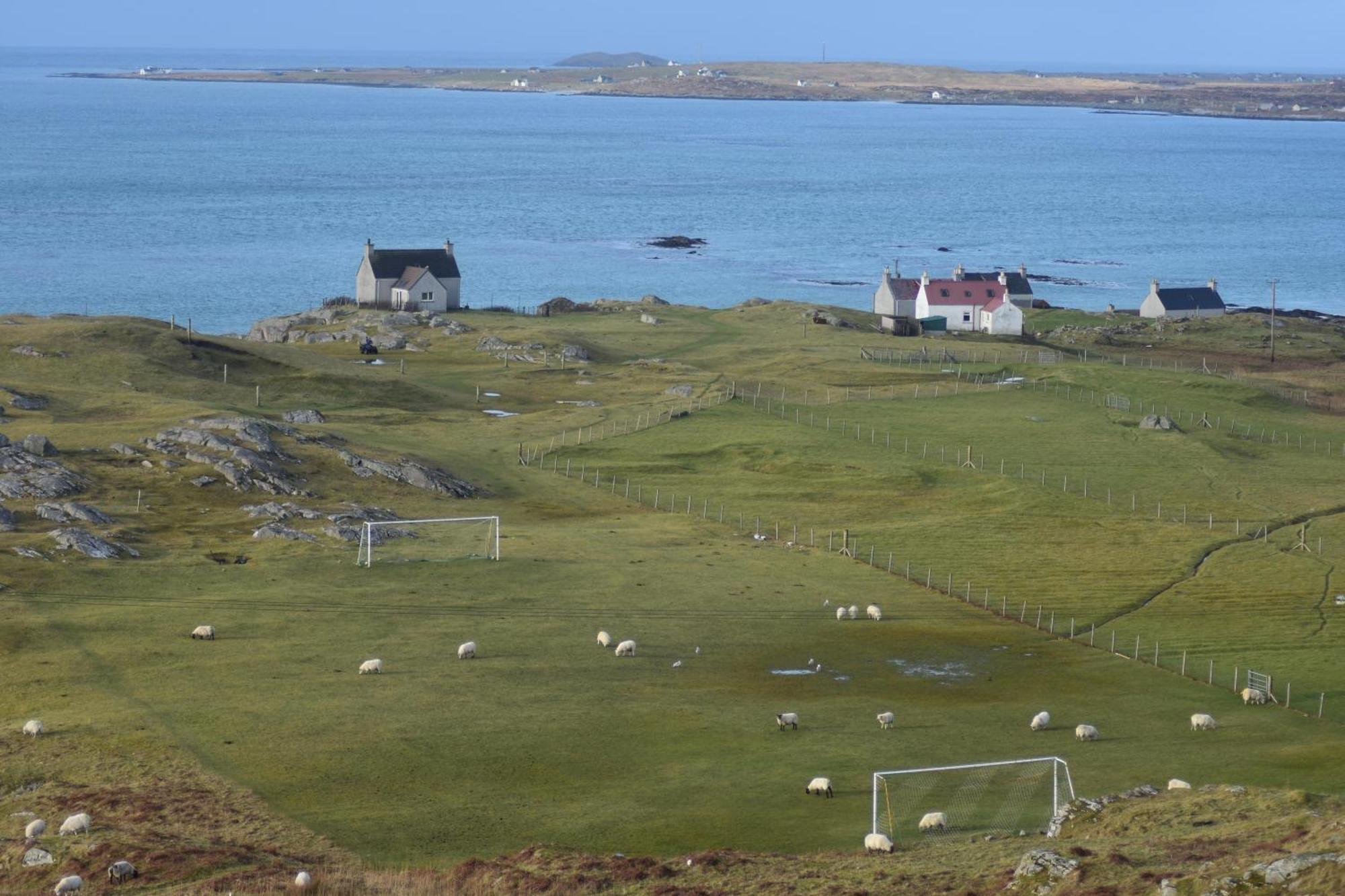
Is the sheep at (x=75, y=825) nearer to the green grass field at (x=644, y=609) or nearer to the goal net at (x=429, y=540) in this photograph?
the green grass field at (x=644, y=609)

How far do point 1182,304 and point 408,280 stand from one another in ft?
246

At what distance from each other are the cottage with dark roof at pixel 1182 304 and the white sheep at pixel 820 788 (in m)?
125

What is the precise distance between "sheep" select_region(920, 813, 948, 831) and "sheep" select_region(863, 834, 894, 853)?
6.89ft

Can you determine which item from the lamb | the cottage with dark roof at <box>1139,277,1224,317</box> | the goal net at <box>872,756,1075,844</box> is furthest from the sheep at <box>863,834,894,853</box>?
the cottage with dark roof at <box>1139,277,1224,317</box>

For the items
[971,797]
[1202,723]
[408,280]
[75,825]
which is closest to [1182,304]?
[408,280]

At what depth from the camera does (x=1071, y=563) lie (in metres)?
74.2

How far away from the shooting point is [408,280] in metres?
146

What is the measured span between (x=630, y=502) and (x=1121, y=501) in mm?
26126

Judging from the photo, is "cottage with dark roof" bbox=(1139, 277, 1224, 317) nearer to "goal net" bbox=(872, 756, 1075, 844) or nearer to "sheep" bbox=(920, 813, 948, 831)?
"goal net" bbox=(872, 756, 1075, 844)

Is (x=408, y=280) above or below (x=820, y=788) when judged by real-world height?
above

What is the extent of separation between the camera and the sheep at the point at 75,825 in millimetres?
37750

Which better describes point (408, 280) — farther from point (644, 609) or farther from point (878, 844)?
point (878, 844)

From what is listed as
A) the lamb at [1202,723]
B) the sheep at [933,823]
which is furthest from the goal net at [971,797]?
the lamb at [1202,723]

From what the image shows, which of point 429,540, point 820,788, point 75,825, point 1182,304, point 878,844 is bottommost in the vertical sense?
point 429,540
